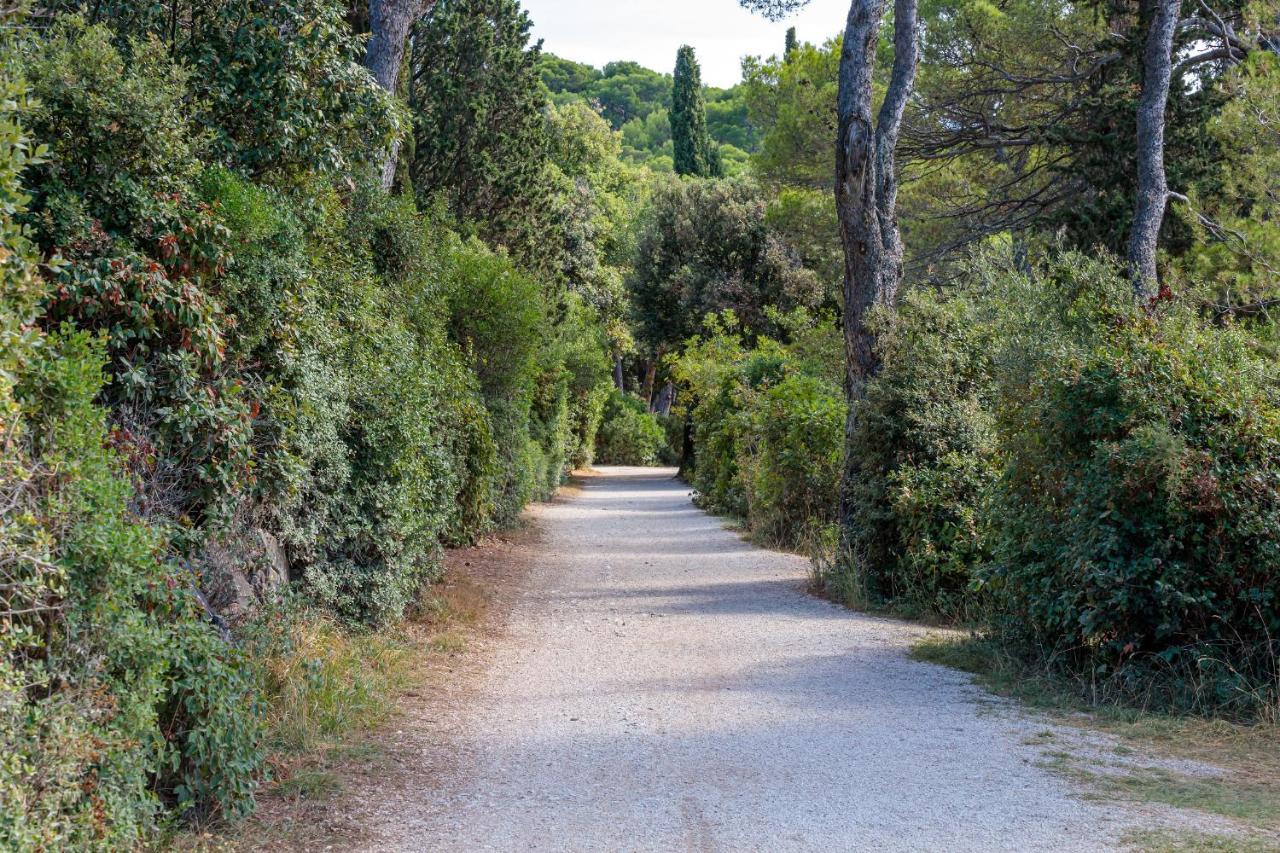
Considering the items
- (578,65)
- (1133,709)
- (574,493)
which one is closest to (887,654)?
(1133,709)

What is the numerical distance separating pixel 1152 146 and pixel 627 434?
40556 millimetres

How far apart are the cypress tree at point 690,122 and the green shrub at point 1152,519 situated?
52.2 metres

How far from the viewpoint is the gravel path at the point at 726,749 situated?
4855 mm

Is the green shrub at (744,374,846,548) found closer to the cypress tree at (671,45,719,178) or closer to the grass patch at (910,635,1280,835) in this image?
the grass patch at (910,635,1280,835)

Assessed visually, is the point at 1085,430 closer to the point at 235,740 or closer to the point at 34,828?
the point at 235,740

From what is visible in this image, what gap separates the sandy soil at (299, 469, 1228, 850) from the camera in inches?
191

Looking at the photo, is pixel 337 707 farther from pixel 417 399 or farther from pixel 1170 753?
pixel 1170 753

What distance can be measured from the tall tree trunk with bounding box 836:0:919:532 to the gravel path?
3.40 metres

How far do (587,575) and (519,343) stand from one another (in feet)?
17.2

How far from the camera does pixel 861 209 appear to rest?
43.2ft

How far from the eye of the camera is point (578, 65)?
91.7 meters

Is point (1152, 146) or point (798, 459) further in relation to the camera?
point (798, 459)

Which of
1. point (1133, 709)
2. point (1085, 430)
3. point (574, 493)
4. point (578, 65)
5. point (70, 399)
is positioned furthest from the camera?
point (578, 65)

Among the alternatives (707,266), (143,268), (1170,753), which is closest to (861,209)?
(1170,753)
